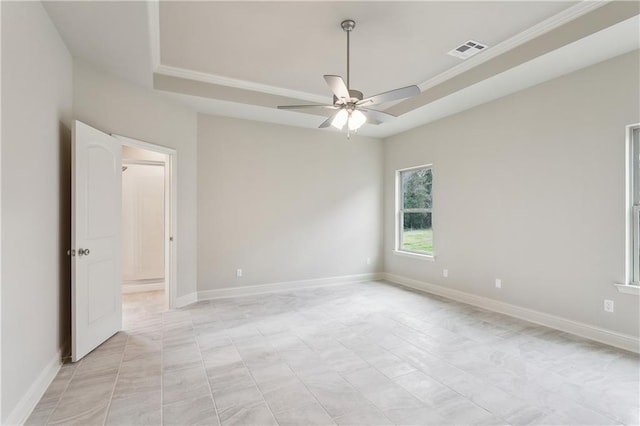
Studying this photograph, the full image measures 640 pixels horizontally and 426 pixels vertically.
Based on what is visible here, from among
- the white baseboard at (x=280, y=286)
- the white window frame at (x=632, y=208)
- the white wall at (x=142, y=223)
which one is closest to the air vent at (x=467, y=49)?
the white window frame at (x=632, y=208)

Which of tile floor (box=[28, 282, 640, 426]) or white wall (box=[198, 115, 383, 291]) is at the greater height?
white wall (box=[198, 115, 383, 291])

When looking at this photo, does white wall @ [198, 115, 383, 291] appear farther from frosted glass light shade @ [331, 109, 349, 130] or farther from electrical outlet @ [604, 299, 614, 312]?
electrical outlet @ [604, 299, 614, 312]

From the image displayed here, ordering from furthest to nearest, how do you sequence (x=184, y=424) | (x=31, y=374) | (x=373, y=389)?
1. (x=373, y=389)
2. (x=31, y=374)
3. (x=184, y=424)

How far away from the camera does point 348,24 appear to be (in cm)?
299

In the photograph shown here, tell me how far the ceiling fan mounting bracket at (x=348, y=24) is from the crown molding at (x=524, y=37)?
4.99 feet

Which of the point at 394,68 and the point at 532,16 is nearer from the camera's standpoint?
the point at 532,16

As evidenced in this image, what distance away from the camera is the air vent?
3.37 meters

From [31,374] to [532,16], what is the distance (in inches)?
189

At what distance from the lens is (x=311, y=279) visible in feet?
18.8

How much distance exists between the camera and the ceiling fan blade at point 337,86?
2.63 meters

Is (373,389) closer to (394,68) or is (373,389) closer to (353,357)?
(353,357)

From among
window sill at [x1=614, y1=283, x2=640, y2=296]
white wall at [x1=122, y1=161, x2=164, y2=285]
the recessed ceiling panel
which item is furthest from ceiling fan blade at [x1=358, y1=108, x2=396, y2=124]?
white wall at [x1=122, y1=161, x2=164, y2=285]

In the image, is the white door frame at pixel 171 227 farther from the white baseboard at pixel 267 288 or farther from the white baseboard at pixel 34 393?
the white baseboard at pixel 34 393

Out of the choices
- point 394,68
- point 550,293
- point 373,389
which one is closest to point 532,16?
point 394,68
